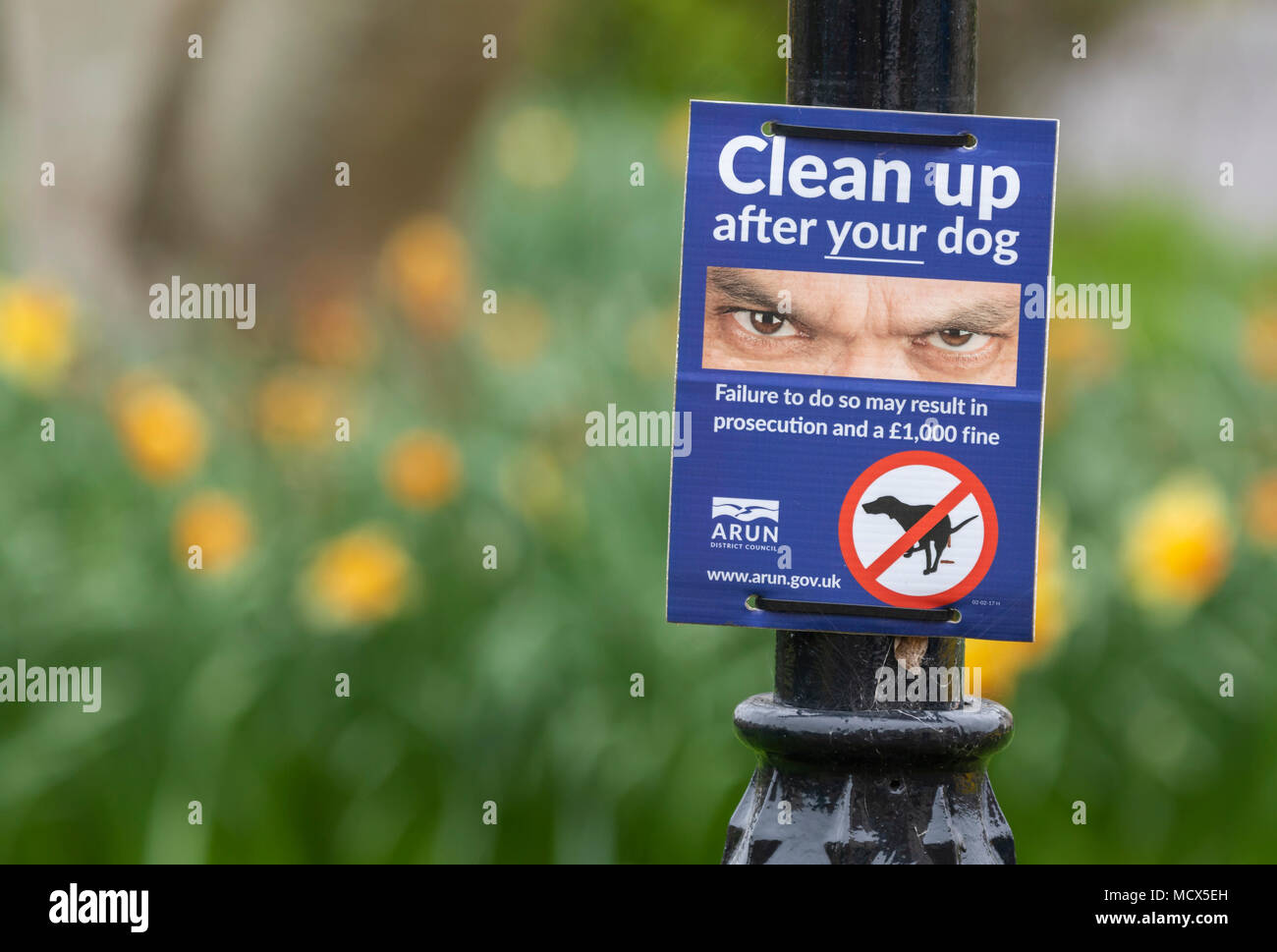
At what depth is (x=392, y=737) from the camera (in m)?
3.27

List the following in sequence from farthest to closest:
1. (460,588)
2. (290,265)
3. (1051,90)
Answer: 1. (1051,90)
2. (290,265)
3. (460,588)

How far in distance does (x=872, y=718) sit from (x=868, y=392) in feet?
0.99

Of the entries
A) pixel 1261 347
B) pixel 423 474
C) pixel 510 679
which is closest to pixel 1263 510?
pixel 1261 347

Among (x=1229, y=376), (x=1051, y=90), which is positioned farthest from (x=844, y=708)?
(x=1051, y=90)

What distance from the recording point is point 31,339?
3795mm

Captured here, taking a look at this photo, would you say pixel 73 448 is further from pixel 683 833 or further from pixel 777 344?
pixel 777 344

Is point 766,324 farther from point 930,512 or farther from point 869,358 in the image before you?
point 930,512

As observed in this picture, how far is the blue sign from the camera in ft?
4.21

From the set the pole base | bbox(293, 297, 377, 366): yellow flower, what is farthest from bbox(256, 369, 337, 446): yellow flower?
the pole base

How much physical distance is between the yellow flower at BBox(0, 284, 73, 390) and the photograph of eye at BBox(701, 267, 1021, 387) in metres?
2.99

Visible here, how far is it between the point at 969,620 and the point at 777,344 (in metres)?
0.30

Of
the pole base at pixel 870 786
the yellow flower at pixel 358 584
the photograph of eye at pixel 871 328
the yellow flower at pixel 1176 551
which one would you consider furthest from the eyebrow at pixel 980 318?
the yellow flower at pixel 358 584

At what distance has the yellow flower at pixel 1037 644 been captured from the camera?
297 cm

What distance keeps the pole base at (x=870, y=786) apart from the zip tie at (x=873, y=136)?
0.52 meters
